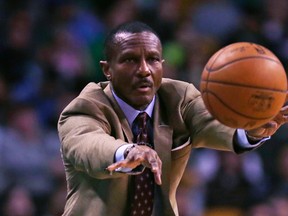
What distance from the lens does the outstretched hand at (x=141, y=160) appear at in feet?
12.6

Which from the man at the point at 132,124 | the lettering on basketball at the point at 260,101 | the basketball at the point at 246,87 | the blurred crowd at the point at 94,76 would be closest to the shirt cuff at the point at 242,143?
the man at the point at 132,124

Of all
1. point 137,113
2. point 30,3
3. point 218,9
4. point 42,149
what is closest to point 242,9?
point 218,9

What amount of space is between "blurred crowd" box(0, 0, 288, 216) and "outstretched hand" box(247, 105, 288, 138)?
3139mm

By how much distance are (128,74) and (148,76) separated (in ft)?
0.36

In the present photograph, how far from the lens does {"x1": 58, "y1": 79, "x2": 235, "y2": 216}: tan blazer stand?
4.50 m

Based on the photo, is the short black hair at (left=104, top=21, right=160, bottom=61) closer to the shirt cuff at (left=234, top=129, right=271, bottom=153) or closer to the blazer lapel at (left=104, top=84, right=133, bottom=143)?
the blazer lapel at (left=104, top=84, right=133, bottom=143)

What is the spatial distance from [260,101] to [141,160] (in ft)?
2.28

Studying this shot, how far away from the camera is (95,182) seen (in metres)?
4.60

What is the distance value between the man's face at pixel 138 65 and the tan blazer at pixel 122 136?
137mm

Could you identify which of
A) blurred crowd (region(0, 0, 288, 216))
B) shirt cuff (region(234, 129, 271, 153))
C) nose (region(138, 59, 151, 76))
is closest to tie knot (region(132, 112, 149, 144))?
nose (region(138, 59, 151, 76))

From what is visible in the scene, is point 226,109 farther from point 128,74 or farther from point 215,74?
point 128,74

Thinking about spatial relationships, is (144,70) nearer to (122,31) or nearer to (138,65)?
(138,65)

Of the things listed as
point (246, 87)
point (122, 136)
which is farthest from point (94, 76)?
point (246, 87)

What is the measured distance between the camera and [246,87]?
4.21 m
